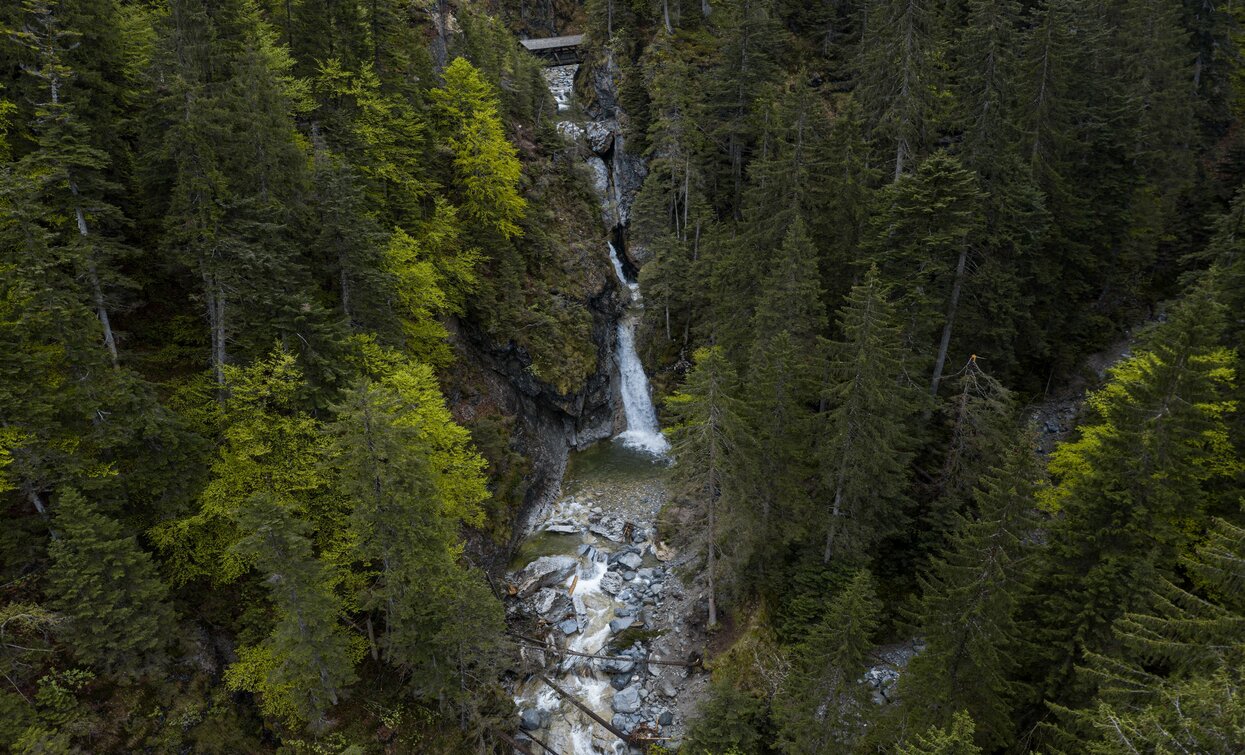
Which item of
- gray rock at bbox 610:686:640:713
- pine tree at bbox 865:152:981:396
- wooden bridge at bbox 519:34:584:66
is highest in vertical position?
wooden bridge at bbox 519:34:584:66

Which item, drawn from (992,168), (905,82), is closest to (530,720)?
(992,168)

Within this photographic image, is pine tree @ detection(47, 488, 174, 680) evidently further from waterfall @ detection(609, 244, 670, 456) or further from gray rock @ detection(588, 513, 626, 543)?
waterfall @ detection(609, 244, 670, 456)

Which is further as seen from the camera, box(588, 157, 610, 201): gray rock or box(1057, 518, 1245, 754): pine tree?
box(588, 157, 610, 201): gray rock

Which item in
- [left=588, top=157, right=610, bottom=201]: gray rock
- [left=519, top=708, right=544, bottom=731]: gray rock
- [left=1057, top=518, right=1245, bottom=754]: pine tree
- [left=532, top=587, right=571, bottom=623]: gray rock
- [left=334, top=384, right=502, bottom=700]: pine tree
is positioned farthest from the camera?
[left=588, top=157, right=610, bottom=201]: gray rock

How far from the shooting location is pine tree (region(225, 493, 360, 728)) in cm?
1588

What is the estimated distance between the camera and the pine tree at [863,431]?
64.5ft

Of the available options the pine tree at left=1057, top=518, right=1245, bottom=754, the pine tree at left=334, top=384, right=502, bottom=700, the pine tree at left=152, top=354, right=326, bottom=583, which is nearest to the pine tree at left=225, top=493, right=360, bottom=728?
the pine tree at left=152, top=354, right=326, bottom=583

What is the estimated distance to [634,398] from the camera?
41.1 meters

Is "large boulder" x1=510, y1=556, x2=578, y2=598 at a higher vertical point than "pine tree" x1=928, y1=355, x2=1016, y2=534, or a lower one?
lower

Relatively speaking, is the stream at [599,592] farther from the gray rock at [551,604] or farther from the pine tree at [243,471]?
the pine tree at [243,471]

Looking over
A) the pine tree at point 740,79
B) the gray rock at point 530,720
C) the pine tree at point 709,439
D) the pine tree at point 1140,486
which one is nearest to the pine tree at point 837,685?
the pine tree at point 1140,486

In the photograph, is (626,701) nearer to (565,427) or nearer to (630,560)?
(630,560)

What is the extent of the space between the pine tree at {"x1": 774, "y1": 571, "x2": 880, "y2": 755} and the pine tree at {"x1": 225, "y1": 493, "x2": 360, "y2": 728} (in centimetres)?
1341

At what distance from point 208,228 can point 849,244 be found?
25857 millimetres
